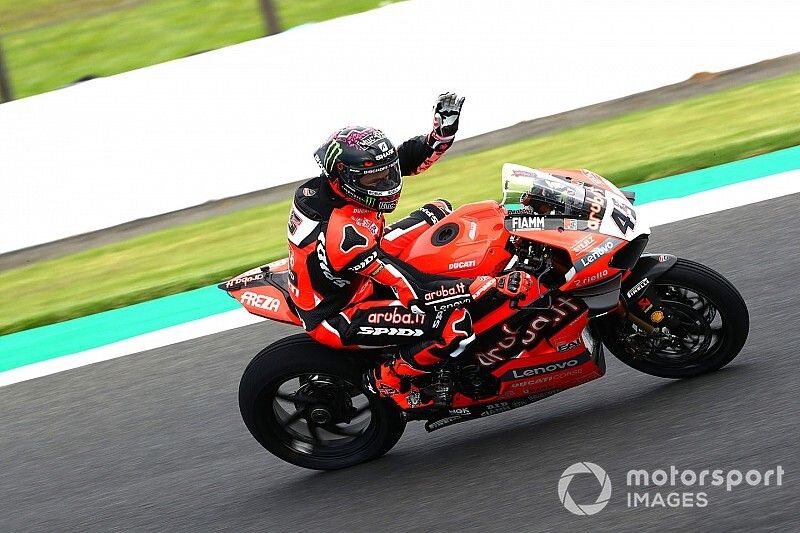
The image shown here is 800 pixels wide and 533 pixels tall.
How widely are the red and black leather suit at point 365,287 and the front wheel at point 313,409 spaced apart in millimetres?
166

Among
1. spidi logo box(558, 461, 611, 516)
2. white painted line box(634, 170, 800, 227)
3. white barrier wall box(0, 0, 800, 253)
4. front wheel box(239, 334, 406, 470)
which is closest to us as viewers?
spidi logo box(558, 461, 611, 516)

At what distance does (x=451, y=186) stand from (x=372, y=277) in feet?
14.7

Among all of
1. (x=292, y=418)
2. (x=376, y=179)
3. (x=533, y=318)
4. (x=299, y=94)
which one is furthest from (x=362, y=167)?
(x=299, y=94)

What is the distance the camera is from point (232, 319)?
7.14 meters

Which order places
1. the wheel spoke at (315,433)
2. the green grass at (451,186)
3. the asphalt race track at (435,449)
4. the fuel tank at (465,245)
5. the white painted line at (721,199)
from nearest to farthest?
the asphalt race track at (435,449) → the fuel tank at (465,245) → the wheel spoke at (315,433) → the white painted line at (721,199) → the green grass at (451,186)

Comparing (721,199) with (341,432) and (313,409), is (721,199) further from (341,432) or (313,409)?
(313,409)

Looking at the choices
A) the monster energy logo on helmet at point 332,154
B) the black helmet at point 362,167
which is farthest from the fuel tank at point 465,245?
the monster energy logo on helmet at point 332,154

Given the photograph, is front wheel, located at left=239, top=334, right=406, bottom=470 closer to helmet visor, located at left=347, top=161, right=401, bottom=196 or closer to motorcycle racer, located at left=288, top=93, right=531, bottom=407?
motorcycle racer, located at left=288, top=93, right=531, bottom=407

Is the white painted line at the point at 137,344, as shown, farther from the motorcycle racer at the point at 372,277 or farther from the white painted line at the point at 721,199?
the white painted line at the point at 721,199

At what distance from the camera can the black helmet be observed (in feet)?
15.0

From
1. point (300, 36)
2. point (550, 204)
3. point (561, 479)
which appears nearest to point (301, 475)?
point (561, 479)

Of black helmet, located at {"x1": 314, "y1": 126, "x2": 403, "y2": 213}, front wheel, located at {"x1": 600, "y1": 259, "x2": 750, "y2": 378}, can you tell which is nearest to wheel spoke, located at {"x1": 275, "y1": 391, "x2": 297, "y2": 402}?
black helmet, located at {"x1": 314, "y1": 126, "x2": 403, "y2": 213}

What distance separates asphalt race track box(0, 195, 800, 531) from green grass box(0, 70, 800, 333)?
55.8 inches

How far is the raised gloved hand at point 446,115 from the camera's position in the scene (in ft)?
16.3
